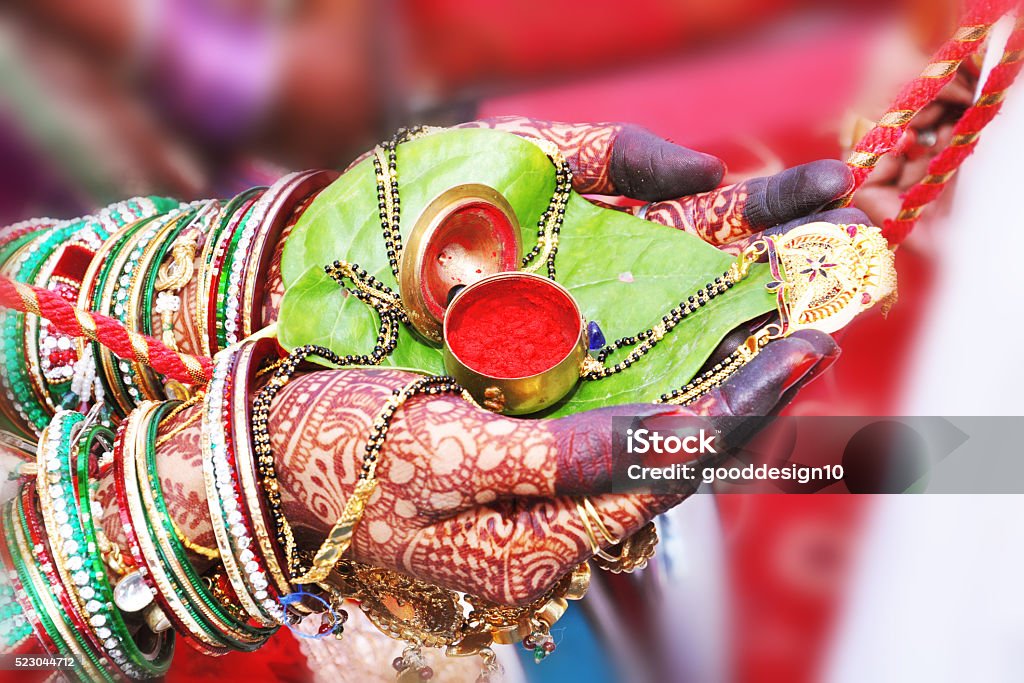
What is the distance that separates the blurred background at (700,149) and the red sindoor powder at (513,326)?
2.83 feet

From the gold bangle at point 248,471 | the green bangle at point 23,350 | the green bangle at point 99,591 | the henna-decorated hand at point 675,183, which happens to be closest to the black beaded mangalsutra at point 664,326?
the henna-decorated hand at point 675,183

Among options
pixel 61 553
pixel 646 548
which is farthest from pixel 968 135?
pixel 61 553

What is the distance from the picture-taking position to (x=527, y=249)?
1348mm

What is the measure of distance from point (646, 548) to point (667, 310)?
34 cm

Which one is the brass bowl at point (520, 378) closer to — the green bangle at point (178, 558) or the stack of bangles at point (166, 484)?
the stack of bangles at point (166, 484)

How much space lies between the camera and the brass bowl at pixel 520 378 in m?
1.10

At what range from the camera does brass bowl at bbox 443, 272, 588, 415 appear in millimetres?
1102

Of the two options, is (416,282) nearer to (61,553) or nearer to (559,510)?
(559,510)

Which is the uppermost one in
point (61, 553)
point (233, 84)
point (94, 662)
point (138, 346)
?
point (233, 84)

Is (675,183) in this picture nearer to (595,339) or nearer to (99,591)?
(595,339)

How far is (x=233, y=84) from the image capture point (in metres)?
2.25

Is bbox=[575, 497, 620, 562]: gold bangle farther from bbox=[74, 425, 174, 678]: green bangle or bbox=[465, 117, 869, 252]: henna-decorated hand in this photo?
bbox=[74, 425, 174, 678]: green bangle

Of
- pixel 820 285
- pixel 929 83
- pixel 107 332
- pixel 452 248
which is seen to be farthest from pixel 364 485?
pixel 929 83

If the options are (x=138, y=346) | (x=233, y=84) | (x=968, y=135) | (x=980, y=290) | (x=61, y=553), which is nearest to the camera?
(x=61, y=553)
